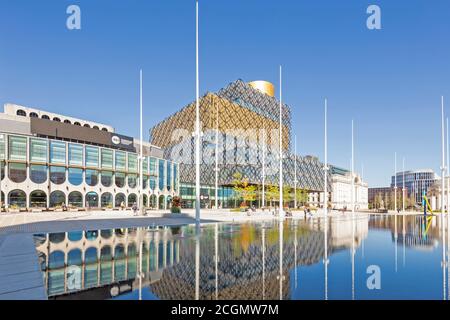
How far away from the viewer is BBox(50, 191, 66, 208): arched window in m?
65.1

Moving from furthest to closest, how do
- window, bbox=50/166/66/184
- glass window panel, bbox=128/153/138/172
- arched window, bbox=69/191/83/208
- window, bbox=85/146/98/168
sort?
1. glass window panel, bbox=128/153/138/172
2. window, bbox=85/146/98/168
3. arched window, bbox=69/191/83/208
4. window, bbox=50/166/66/184

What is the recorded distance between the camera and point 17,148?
6131 centimetres

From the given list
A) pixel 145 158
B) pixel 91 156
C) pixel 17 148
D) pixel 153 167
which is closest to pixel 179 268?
pixel 17 148

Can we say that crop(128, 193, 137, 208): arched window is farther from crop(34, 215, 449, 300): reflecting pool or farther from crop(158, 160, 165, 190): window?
crop(34, 215, 449, 300): reflecting pool

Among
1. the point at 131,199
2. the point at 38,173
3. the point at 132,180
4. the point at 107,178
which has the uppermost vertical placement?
the point at 38,173

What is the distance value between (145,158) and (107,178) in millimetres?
11966

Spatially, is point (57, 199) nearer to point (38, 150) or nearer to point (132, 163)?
point (38, 150)

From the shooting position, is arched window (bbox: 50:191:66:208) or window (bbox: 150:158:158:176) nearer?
arched window (bbox: 50:191:66:208)

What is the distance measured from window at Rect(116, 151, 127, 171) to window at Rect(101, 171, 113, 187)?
2.83m

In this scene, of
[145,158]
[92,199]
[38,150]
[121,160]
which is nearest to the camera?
[38,150]

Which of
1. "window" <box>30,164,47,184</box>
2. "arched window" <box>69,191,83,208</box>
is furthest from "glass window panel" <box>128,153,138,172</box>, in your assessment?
"window" <box>30,164,47,184</box>
